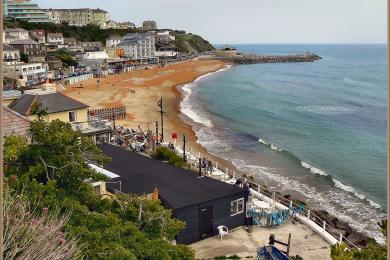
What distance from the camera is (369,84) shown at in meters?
87.7

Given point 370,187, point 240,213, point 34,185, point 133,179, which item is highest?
point 34,185

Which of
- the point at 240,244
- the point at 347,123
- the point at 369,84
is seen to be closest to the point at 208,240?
the point at 240,244

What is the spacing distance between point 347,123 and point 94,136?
110ft

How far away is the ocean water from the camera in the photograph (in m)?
27.9

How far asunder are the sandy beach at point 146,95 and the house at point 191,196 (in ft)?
45.0

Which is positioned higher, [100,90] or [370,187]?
[100,90]

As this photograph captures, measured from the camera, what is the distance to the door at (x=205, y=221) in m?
16.5

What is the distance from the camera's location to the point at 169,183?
58.4ft

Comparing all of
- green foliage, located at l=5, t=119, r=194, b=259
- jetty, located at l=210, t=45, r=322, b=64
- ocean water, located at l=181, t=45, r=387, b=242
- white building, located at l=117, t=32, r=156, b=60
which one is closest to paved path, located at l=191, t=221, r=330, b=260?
green foliage, located at l=5, t=119, r=194, b=259

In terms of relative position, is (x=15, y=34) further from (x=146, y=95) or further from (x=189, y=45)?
(x=189, y=45)

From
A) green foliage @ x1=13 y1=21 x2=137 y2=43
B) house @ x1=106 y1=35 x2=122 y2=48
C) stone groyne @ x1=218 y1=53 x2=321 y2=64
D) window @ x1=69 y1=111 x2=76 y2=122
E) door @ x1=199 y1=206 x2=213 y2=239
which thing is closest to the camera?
door @ x1=199 y1=206 x2=213 y2=239

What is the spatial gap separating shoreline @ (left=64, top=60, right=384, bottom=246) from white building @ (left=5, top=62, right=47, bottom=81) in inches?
228

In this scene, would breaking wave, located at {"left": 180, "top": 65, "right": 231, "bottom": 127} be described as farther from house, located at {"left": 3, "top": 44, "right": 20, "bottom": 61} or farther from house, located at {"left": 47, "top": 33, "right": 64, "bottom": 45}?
house, located at {"left": 47, "top": 33, "right": 64, "bottom": 45}

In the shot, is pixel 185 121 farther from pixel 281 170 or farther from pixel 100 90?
pixel 100 90
